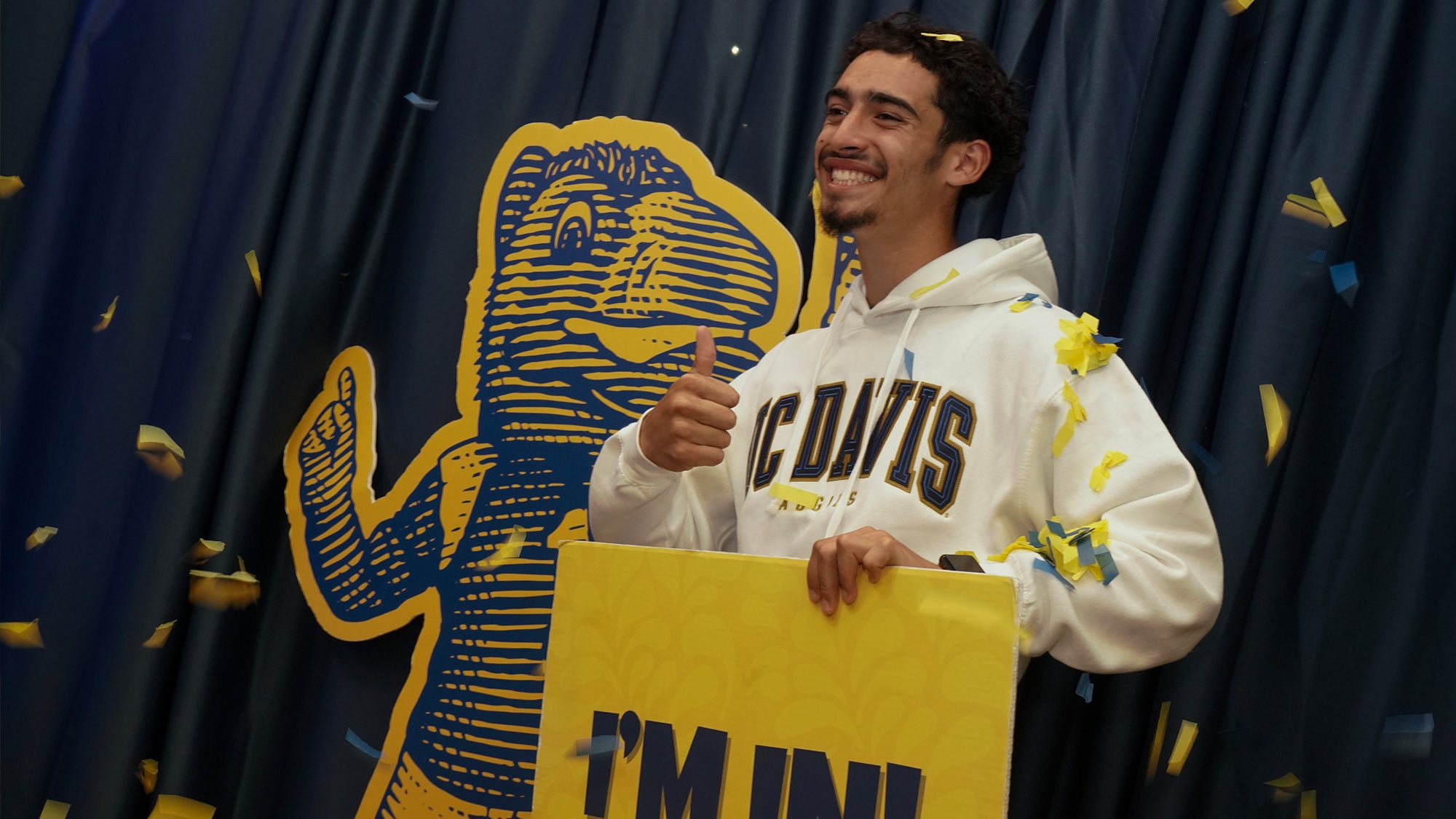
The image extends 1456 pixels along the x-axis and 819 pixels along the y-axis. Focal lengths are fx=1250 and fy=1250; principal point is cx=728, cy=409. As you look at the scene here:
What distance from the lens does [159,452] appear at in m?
2.01

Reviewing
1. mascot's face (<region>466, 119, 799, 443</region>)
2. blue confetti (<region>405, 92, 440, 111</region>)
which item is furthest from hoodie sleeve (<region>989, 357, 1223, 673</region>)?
blue confetti (<region>405, 92, 440, 111</region>)

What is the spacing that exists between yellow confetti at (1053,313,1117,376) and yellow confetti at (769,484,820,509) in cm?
30

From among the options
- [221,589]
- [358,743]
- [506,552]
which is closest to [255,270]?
[221,589]

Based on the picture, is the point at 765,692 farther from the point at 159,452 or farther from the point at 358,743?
the point at 159,452

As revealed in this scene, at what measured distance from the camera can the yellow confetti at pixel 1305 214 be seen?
1.52 metres

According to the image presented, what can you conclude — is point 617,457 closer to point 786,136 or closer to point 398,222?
point 786,136

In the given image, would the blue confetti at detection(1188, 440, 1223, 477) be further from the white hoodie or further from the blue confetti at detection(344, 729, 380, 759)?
the blue confetti at detection(344, 729, 380, 759)

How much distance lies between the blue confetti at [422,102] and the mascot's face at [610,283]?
183 millimetres

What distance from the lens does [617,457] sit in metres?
1.50

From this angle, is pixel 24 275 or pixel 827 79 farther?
pixel 24 275

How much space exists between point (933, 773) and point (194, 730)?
1321 mm

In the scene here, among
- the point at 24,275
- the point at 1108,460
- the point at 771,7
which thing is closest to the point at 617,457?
the point at 1108,460

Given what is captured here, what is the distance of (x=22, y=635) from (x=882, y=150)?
1536mm

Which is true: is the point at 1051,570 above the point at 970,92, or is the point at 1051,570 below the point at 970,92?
below
